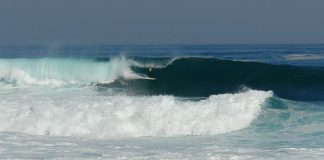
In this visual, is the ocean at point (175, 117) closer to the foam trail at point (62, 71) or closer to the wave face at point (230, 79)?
the wave face at point (230, 79)

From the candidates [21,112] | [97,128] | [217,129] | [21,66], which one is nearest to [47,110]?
[21,112]

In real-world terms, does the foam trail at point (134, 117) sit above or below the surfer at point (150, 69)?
below

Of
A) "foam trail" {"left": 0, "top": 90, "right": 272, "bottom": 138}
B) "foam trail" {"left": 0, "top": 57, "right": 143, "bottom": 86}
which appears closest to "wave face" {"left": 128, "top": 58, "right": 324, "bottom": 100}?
"foam trail" {"left": 0, "top": 57, "right": 143, "bottom": 86}

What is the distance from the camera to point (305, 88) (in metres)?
18.8

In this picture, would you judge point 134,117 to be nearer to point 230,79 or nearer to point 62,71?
point 230,79

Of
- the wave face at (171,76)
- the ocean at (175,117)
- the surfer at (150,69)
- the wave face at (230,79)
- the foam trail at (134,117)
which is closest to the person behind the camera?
the ocean at (175,117)

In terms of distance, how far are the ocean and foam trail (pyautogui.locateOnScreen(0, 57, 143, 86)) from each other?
38 cm

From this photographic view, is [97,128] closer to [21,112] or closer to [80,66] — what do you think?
[21,112]

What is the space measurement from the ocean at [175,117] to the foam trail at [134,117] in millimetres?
23

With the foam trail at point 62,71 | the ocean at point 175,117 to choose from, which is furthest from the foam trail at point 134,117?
the foam trail at point 62,71

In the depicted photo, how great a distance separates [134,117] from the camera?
45.5 ft

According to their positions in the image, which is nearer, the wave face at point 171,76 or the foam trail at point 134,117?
the foam trail at point 134,117

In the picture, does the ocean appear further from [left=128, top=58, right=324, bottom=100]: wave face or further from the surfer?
the surfer

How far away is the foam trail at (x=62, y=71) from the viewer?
77.2 ft
